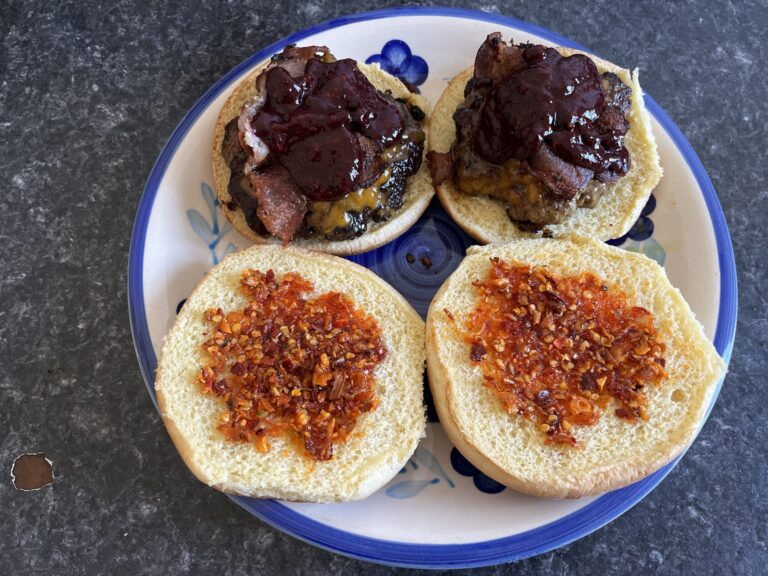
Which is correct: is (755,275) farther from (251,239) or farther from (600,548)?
(251,239)

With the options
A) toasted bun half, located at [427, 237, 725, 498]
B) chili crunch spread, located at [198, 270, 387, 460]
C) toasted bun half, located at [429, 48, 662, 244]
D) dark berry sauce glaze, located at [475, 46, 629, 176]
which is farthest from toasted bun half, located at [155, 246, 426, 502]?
dark berry sauce glaze, located at [475, 46, 629, 176]

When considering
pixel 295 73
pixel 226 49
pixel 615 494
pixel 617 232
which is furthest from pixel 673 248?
pixel 226 49

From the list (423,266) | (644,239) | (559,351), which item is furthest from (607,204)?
(423,266)

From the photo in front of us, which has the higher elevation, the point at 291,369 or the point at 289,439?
the point at 291,369

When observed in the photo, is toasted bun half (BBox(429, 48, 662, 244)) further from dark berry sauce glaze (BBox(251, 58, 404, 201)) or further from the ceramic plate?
dark berry sauce glaze (BBox(251, 58, 404, 201))

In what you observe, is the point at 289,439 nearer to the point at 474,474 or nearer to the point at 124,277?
the point at 474,474
